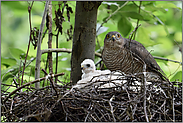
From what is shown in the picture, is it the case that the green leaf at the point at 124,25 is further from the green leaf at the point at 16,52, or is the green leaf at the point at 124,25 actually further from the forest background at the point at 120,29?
the green leaf at the point at 16,52

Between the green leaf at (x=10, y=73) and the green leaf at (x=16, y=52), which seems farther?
the green leaf at (x=16, y=52)

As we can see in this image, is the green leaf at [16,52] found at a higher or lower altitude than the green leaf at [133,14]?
lower

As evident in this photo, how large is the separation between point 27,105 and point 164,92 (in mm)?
929

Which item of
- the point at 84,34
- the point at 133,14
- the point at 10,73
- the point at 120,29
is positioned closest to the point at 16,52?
the point at 10,73

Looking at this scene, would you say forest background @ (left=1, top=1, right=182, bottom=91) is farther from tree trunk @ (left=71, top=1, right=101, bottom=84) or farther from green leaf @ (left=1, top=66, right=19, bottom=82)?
tree trunk @ (left=71, top=1, right=101, bottom=84)

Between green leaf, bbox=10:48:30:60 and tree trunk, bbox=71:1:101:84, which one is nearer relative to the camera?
tree trunk, bbox=71:1:101:84

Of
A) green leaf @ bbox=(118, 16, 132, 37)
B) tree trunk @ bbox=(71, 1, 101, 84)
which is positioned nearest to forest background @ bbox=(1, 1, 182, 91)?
green leaf @ bbox=(118, 16, 132, 37)

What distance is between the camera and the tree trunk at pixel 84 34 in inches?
92.5

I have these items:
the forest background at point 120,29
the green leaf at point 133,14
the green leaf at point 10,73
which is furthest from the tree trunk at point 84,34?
the green leaf at point 10,73

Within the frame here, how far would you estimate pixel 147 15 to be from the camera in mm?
2811

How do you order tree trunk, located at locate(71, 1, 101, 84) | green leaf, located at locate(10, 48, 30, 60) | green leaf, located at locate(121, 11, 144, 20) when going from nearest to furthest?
tree trunk, located at locate(71, 1, 101, 84) < green leaf, located at locate(121, 11, 144, 20) < green leaf, located at locate(10, 48, 30, 60)

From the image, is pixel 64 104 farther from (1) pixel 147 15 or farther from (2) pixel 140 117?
(1) pixel 147 15

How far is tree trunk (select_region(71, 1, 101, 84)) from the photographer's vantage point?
235 centimetres

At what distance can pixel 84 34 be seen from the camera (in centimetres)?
235
